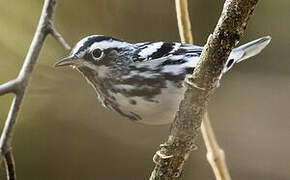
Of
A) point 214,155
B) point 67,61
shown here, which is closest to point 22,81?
point 67,61

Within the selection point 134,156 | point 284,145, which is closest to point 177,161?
point 134,156

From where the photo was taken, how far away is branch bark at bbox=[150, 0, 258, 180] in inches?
14.7

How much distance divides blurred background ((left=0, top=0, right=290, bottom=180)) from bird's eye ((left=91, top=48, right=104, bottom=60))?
133 mm

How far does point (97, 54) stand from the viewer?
1.59 ft

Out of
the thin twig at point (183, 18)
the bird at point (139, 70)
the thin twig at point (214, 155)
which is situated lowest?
the thin twig at point (214, 155)

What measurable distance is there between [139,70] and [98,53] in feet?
0.17

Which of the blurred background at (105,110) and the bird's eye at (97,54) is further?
the blurred background at (105,110)

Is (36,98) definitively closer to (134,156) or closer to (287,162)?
(134,156)

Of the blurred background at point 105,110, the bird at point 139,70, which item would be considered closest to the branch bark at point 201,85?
the bird at point 139,70

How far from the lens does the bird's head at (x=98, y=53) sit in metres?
0.47

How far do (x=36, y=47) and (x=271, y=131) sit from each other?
0.39 metres

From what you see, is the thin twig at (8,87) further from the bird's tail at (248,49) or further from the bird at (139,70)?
the bird's tail at (248,49)

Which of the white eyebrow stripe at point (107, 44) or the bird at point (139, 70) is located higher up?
the white eyebrow stripe at point (107, 44)

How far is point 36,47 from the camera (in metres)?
0.57
